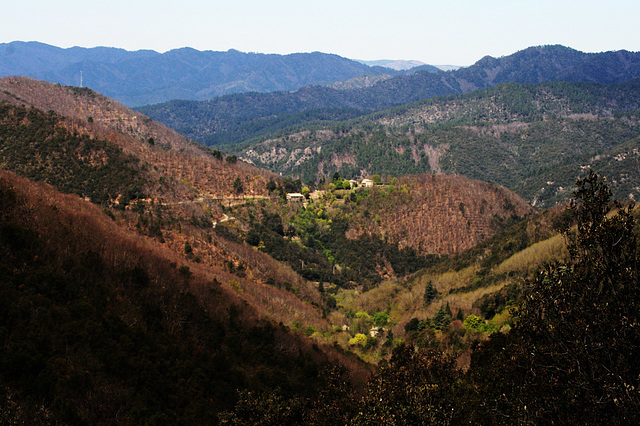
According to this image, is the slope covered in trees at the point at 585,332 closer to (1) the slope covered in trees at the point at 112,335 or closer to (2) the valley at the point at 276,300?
(2) the valley at the point at 276,300

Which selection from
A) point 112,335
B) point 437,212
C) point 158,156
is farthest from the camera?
point 437,212

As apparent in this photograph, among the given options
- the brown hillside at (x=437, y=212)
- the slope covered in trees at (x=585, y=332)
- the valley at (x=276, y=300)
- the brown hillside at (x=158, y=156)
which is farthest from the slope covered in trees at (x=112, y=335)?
the brown hillside at (x=437, y=212)

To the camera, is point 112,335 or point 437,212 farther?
point 437,212

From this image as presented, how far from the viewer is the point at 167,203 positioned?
314ft

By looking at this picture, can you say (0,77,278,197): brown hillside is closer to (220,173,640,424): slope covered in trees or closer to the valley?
the valley

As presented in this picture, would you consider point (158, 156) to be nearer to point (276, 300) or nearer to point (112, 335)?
point (276, 300)

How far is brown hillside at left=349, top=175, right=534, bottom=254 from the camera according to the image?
123 meters

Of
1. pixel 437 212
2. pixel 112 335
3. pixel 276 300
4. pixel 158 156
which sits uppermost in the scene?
pixel 158 156

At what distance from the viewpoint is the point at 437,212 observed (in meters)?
130

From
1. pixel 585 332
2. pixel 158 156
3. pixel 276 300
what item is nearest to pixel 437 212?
Result: pixel 158 156

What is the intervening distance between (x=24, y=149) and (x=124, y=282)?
219 feet

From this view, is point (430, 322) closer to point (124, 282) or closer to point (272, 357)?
point (272, 357)

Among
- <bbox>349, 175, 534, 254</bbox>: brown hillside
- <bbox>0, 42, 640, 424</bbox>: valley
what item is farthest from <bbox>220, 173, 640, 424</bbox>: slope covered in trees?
<bbox>349, 175, 534, 254</bbox>: brown hillside

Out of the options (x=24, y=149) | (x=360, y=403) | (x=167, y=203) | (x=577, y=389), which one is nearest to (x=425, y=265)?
(x=167, y=203)
